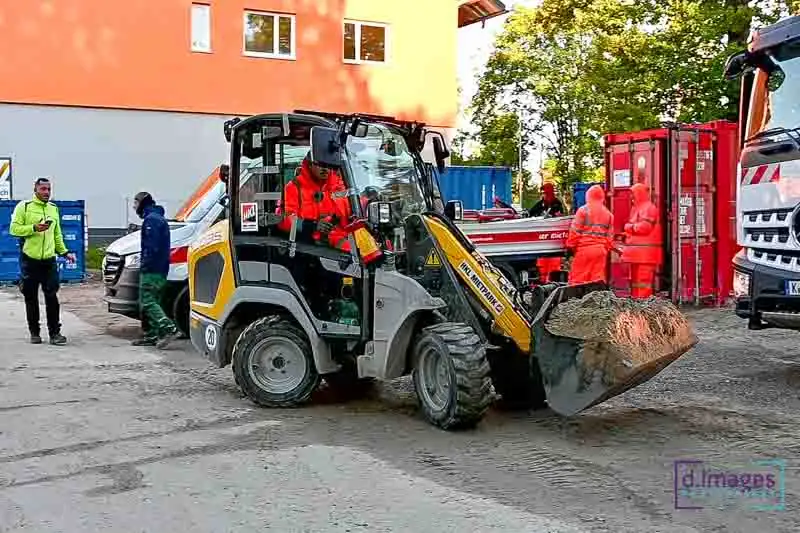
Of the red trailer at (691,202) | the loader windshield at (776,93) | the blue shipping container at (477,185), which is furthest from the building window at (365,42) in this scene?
the loader windshield at (776,93)

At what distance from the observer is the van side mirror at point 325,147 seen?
23.2ft

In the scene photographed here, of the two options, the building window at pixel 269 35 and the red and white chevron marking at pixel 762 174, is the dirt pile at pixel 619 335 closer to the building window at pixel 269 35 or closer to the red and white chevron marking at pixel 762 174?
the red and white chevron marking at pixel 762 174

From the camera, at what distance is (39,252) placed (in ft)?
37.0

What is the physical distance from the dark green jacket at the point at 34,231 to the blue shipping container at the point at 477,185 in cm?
1075

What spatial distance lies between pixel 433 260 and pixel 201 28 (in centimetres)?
1981

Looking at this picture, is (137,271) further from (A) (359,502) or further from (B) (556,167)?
(B) (556,167)

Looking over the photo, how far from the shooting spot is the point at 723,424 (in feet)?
23.3

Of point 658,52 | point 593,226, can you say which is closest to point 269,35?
point 658,52

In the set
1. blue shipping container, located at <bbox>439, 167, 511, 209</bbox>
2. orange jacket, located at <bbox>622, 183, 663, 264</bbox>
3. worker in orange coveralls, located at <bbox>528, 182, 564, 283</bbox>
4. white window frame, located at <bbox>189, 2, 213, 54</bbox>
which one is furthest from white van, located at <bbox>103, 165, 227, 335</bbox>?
white window frame, located at <bbox>189, 2, 213, 54</bbox>

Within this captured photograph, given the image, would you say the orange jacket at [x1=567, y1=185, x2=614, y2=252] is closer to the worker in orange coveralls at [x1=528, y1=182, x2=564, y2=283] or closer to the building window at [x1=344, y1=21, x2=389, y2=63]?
the worker in orange coveralls at [x1=528, y1=182, x2=564, y2=283]

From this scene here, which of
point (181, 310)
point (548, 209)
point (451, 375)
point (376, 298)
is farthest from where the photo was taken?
point (548, 209)

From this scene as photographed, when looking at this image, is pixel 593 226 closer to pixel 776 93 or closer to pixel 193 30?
pixel 776 93

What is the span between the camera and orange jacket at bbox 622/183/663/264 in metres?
12.3

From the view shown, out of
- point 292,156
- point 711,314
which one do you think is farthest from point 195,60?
point 292,156
